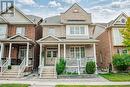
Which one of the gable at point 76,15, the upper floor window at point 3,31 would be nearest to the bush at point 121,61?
the gable at point 76,15

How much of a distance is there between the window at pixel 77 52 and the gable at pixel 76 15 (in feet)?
13.3

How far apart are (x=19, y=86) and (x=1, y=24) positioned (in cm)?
1360

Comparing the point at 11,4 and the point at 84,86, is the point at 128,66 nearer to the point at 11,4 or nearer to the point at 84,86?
the point at 84,86

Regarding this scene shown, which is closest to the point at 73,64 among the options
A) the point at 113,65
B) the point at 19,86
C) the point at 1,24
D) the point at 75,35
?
the point at 75,35

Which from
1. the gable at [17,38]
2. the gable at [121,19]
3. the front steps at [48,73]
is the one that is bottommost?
the front steps at [48,73]

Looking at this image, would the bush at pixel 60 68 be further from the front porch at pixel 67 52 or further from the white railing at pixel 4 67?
the white railing at pixel 4 67

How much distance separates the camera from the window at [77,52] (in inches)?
894

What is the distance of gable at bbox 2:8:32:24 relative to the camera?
77.8ft

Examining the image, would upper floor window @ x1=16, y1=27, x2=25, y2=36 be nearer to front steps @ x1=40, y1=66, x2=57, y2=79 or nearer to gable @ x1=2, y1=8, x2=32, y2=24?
gable @ x1=2, y1=8, x2=32, y2=24

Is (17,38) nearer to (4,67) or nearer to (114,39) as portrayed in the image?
(4,67)

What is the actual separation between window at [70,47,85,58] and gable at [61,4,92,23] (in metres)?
4.07

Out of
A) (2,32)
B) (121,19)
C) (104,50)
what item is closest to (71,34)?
(104,50)

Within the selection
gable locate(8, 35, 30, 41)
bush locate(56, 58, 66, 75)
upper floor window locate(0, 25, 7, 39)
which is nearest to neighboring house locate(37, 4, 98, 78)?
gable locate(8, 35, 30, 41)

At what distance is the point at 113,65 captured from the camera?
2244 cm
